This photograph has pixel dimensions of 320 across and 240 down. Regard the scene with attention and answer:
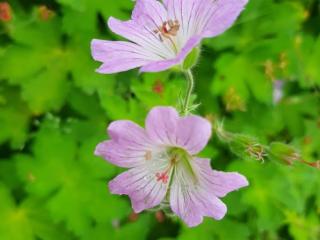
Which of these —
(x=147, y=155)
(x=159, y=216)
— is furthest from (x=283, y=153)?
(x=159, y=216)

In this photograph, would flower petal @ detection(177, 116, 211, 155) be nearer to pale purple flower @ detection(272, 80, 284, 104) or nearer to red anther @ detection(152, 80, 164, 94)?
red anther @ detection(152, 80, 164, 94)

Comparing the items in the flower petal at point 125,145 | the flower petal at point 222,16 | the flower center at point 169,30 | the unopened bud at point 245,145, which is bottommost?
the unopened bud at point 245,145

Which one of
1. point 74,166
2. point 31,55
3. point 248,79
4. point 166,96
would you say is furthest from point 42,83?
point 248,79

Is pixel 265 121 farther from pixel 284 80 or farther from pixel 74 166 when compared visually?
pixel 74 166

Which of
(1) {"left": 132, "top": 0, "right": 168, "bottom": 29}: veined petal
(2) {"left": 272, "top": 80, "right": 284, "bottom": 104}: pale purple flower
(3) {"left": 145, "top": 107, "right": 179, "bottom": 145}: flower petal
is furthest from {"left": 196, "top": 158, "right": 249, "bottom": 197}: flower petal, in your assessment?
(2) {"left": 272, "top": 80, "right": 284, "bottom": 104}: pale purple flower

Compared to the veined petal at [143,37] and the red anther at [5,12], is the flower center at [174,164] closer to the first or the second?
the veined petal at [143,37]

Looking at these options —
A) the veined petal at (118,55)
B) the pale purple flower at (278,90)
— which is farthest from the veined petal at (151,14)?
the pale purple flower at (278,90)

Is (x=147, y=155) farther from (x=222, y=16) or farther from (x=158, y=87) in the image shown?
(x=158, y=87)
